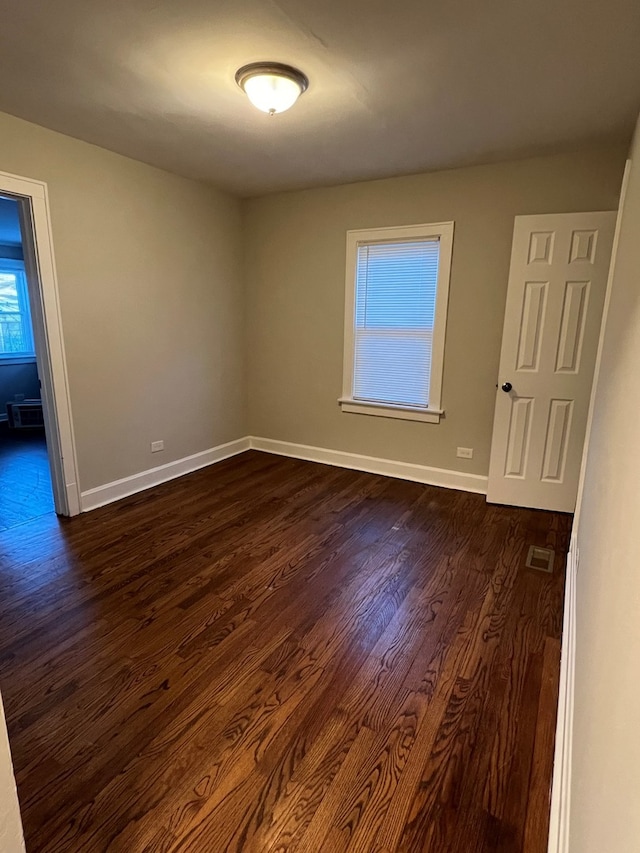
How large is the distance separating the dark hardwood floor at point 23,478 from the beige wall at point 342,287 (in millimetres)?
2071

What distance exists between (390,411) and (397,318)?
82 cm

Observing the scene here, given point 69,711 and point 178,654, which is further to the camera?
point 178,654

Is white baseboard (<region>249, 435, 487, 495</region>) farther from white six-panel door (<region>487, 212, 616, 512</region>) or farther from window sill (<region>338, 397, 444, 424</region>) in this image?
window sill (<region>338, 397, 444, 424</region>)

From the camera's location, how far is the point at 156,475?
388 cm

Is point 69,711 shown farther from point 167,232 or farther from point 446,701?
point 167,232

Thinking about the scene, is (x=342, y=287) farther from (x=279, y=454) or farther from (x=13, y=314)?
(x=13, y=314)

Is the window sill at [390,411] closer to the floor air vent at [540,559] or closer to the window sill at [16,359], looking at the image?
the floor air vent at [540,559]

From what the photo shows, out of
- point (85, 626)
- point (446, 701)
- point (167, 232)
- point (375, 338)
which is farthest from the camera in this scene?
point (375, 338)

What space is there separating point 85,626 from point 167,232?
298cm

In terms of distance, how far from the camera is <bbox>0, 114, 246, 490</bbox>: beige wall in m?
2.98

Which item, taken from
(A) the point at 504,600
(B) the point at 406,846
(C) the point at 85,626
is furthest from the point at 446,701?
(C) the point at 85,626

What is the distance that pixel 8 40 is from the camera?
188cm

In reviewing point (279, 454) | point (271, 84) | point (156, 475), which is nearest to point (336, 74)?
point (271, 84)

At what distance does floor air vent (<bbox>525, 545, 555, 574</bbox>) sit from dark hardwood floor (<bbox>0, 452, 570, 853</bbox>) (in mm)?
60
